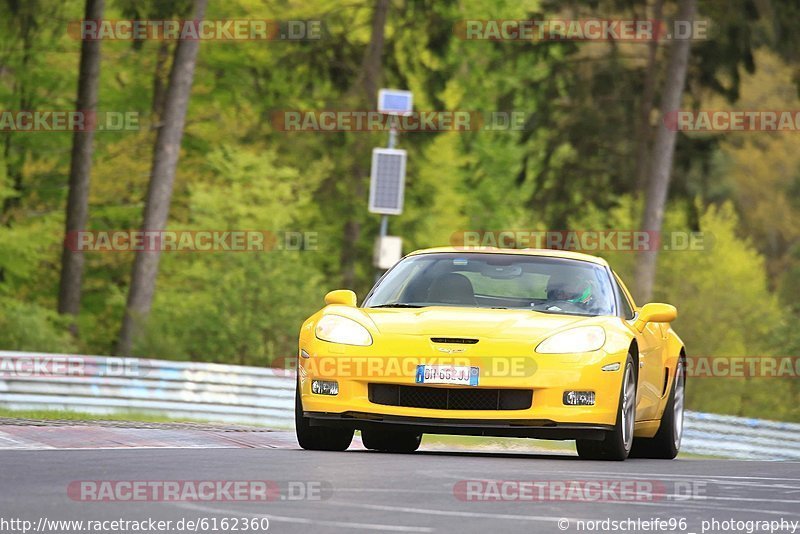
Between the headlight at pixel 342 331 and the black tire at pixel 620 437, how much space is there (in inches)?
66.1

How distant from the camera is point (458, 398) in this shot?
11.6 metres

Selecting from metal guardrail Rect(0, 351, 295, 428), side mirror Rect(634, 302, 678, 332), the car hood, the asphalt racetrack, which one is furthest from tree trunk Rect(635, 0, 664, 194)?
the car hood

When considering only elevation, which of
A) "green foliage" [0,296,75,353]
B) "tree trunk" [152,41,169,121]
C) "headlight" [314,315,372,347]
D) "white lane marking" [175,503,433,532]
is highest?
"tree trunk" [152,41,169,121]

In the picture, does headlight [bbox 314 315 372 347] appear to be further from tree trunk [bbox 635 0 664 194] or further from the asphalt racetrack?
tree trunk [bbox 635 0 664 194]

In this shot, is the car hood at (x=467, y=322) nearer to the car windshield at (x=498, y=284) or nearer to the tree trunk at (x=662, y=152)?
the car windshield at (x=498, y=284)

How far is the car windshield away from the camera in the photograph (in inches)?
501

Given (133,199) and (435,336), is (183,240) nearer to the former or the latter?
(133,199)

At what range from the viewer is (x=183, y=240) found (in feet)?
130

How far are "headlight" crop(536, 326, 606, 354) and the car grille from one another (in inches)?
12.8

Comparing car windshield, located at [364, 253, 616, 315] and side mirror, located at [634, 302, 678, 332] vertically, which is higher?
car windshield, located at [364, 253, 616, 315]

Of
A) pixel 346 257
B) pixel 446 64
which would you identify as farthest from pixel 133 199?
pixel 446 64

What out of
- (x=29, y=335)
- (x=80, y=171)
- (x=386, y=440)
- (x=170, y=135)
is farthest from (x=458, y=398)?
(x=80, y=171)

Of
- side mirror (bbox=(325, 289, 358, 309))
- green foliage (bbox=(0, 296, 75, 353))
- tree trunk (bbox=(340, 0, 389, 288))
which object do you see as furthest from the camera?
tree trunk (bbox=(340, 0, 389, 288))

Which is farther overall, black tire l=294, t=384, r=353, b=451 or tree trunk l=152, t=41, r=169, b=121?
tree trunk l=152, t=41, r=169, b=121
